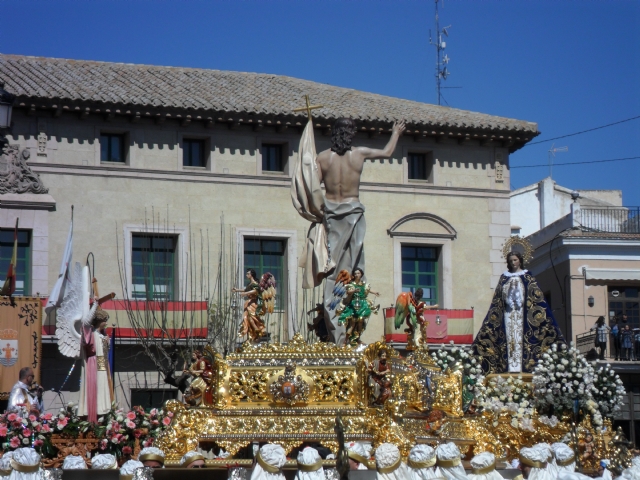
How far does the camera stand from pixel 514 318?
21.4 m

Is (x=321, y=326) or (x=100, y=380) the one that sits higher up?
(x=321, y=326)

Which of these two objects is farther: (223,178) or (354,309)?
(223,178)

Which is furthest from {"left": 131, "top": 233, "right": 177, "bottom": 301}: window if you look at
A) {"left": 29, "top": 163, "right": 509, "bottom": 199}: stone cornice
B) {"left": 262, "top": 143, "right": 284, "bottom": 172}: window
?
{"left": 262, "top": 143, "right": 284, "bottom": 172}: window

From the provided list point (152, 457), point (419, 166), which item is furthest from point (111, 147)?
point (152, 457)

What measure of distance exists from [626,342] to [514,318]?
1942cm

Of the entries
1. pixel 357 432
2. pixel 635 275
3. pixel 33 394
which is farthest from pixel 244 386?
pixel 635 275

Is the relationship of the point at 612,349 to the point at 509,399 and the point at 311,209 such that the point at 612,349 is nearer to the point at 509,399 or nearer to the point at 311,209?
the point at 509,399

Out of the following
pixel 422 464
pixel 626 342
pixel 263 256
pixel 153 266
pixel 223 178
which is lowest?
pixel 422 464

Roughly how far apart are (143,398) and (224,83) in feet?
30.5

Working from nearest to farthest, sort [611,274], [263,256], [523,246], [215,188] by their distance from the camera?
[523,246] → [215,188] → [263,256] → [611,274]

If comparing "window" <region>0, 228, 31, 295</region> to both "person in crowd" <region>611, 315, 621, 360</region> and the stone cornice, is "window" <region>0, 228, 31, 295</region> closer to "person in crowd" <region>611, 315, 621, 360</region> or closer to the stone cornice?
the stone cornice

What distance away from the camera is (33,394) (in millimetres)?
18969

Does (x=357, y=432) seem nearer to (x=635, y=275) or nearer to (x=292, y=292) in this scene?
(x=292, y=292)

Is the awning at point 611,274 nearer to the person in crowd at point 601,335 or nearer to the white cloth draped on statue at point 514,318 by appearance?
the person in crowd at point 601,335
